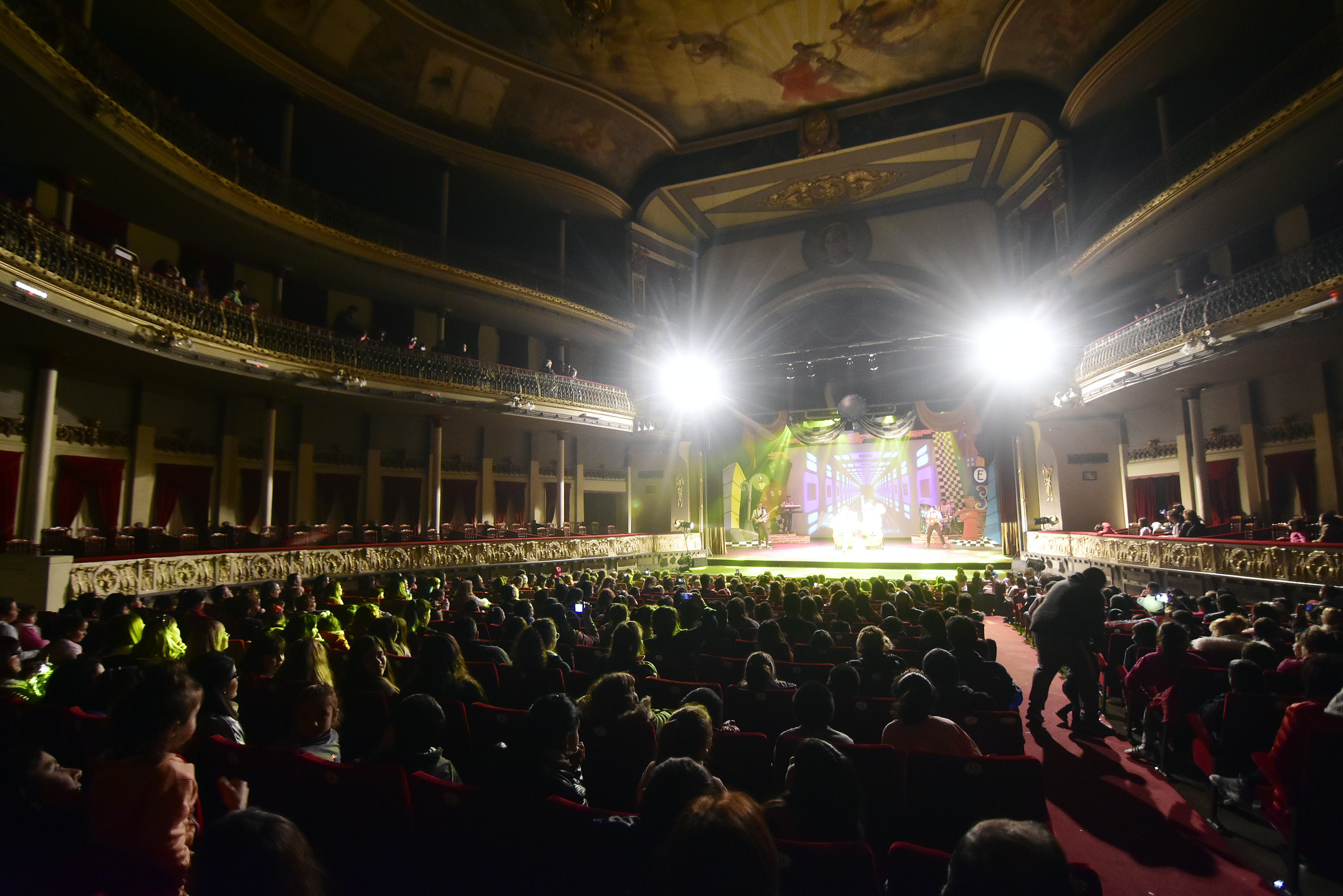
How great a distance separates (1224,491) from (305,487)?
832 inches

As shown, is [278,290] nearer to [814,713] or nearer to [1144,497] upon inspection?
[814,713]

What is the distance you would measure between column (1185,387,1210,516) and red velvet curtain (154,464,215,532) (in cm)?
2043

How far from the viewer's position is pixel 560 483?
775 inches

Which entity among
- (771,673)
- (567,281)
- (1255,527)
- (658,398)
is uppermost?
(567,281)

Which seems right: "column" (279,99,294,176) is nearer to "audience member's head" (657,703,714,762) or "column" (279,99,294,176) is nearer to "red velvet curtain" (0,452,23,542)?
"red velvet curtain" (0,452,23,542)

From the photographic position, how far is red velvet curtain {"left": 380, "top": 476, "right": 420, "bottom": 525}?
56.1 ft

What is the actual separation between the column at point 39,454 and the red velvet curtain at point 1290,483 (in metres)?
21.9

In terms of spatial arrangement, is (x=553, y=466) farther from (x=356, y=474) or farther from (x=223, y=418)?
(x=223, y=418)

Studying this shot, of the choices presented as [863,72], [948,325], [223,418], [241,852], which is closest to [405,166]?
[223,418]

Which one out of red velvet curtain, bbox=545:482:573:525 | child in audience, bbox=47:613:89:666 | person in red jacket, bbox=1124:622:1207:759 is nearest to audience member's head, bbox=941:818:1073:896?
person in red jacket, bbox=1124:622:1207:759

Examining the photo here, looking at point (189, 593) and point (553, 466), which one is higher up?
point (553, 466)

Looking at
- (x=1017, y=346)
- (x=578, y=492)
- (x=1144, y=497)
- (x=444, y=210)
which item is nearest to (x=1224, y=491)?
(x=1144, y=497)

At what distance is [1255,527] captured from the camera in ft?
39.3

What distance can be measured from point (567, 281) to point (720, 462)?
8050 millimetres
